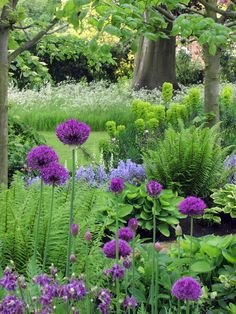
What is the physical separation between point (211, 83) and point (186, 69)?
1860cm

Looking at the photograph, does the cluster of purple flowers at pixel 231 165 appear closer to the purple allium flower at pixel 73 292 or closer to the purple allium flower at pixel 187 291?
the purple allium flower at pixel 187 291

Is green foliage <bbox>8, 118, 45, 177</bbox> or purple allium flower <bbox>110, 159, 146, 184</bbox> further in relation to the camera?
green foliage <bbox>8, 118, 45, 177</bbox>

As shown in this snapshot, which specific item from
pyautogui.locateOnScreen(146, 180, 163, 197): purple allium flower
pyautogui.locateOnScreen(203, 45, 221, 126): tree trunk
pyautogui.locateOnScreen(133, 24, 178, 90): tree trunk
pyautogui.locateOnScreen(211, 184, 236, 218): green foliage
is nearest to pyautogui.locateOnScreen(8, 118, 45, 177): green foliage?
pyautogui.locateOnScreen(203, 45, 221, 126): tree trunk

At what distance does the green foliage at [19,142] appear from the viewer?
7.25m

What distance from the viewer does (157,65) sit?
19.4 meters

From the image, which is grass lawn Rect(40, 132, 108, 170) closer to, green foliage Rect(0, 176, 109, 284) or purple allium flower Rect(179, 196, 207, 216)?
green foliage Rect(0, 176, 109, 284)

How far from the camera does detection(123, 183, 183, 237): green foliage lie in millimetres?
5566

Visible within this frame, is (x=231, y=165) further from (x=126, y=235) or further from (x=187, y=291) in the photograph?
(x=187, y=291)

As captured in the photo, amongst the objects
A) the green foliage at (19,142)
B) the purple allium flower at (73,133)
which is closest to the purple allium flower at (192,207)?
the purple allium flower at (73,133)

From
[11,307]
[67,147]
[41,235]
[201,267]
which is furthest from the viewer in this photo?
[67,147]

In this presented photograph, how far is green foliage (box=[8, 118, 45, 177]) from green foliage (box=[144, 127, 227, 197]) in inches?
63.0

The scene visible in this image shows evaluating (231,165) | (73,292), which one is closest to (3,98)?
(231,165)

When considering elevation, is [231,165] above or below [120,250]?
below

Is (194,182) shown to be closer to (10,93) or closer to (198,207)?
(198,207)
